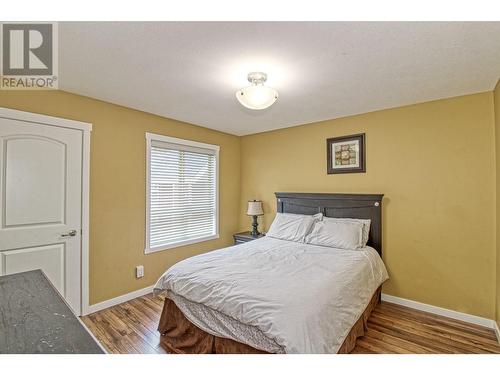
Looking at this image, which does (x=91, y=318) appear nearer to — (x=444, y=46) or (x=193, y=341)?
(x=193, y=341)

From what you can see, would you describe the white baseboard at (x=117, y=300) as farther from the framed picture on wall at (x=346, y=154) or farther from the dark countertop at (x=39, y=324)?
the framed picture on wall at (x=346, y=154)

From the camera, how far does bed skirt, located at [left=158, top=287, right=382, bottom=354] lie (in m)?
1.75

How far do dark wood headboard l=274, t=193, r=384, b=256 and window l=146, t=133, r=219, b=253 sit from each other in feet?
3.82

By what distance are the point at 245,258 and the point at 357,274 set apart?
3.41ft

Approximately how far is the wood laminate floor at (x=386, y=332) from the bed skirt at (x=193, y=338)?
10 centimetres

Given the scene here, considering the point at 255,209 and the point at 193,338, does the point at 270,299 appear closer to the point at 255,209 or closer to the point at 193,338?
the point at 193,338

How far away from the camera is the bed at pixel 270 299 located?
1505 millimetres

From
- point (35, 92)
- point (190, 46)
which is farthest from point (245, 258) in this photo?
point (35, 92)

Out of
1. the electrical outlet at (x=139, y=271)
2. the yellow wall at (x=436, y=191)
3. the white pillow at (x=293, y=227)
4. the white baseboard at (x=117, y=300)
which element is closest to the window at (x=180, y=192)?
the electrical outlet at (x=139, y=271)

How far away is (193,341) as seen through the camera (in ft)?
6.42

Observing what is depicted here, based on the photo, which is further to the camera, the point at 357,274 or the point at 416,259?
the point at 416,259

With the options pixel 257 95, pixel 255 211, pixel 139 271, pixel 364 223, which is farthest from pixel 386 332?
pixel 139 271

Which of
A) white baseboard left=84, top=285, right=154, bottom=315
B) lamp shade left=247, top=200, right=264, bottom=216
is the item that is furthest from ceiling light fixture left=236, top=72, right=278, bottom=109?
white baseboard left=84, top=285, right=154, bottom=315

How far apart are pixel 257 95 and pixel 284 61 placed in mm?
336
